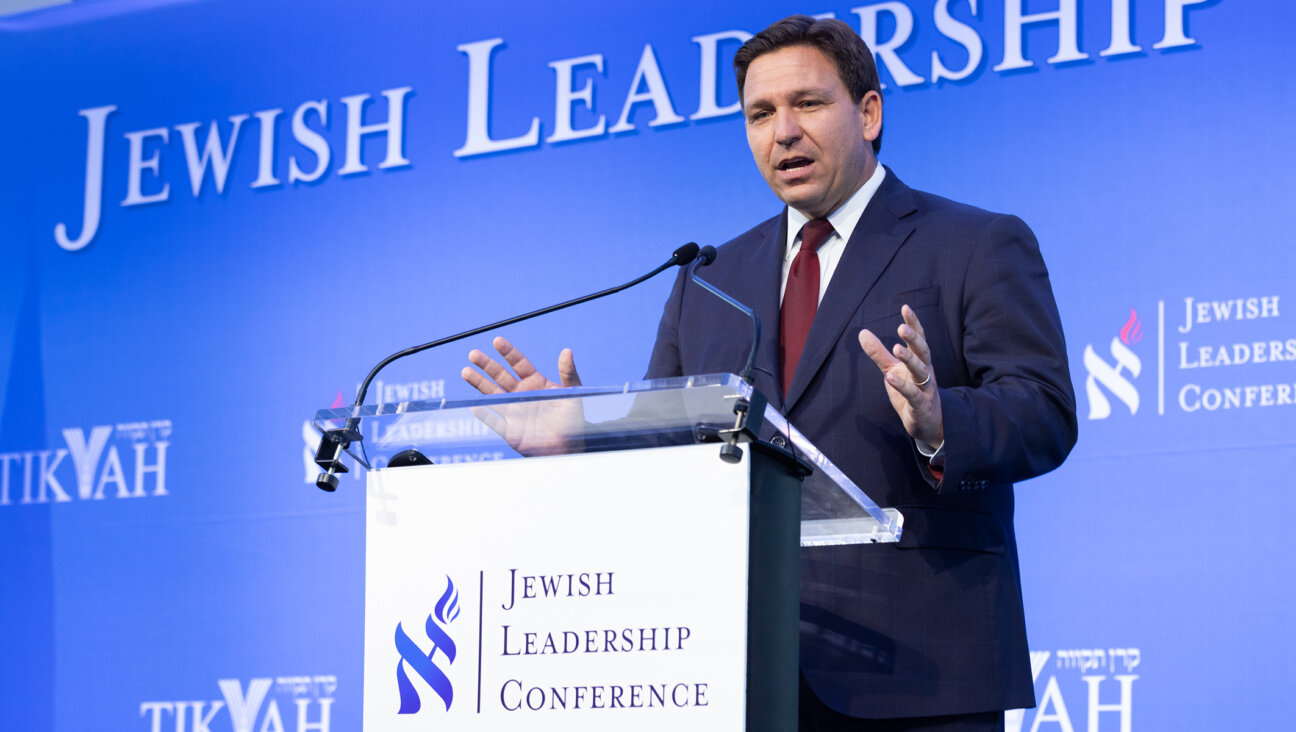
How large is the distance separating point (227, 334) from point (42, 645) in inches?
41.7

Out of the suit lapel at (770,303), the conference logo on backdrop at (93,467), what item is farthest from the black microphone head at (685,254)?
the conference logo on backdrop at (93,467)

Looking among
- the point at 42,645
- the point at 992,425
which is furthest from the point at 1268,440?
the point at 42,645

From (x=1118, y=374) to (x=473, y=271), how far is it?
5.57 ft

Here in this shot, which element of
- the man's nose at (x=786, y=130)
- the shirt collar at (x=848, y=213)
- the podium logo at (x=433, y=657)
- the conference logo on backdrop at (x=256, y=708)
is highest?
the man's nose at (x=786, y=130)

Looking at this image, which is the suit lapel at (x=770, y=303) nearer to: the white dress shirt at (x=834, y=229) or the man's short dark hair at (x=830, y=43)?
the white dress shirt at (x=834, y=229)

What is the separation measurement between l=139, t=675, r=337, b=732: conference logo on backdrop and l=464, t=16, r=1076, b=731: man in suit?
202cm

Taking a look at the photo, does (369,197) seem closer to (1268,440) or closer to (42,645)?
(42,645)

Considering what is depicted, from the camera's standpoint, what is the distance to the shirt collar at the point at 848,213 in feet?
7.01

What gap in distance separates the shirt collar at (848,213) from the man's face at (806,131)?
0.04 feet

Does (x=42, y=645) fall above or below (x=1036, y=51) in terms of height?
below

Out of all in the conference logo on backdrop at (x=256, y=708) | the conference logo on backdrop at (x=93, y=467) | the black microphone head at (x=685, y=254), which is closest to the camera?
the black microphone head at (x=685, y=254)

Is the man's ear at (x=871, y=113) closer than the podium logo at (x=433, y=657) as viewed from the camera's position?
No

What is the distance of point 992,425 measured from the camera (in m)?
1.71

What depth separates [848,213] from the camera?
7.07ft
